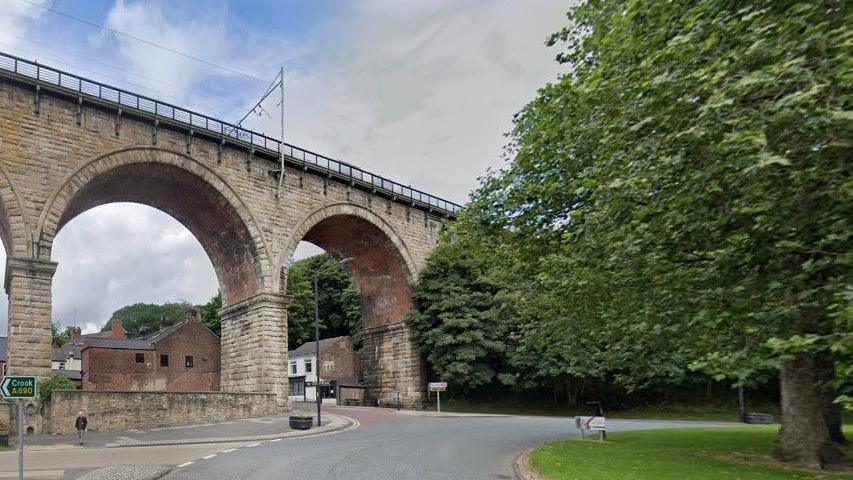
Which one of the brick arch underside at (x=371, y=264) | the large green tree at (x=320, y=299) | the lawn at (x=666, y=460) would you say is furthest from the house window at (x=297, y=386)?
the lawn at (x=666, y=460)

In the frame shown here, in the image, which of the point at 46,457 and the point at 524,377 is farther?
the point at 524,377

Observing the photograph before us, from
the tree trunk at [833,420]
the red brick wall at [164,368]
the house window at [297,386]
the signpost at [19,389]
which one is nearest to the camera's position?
the signpost at [19,389]

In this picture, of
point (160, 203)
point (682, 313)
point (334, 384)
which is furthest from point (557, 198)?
point (334, 384)

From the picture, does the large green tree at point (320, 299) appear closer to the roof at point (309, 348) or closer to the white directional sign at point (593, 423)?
the roof at point (309, 348)

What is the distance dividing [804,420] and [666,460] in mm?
2880

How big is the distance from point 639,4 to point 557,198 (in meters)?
7.32

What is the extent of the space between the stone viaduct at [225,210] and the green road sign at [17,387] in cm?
1433

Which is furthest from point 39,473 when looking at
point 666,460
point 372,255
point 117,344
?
point 117,344

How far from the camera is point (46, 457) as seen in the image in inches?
625

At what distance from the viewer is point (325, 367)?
6081cm

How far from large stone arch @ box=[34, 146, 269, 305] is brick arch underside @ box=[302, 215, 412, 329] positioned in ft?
21.1

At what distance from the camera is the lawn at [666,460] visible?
10977 mm

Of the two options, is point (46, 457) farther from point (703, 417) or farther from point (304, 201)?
point (703, 417)

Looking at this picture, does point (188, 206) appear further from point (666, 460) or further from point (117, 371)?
point (666, 460)
